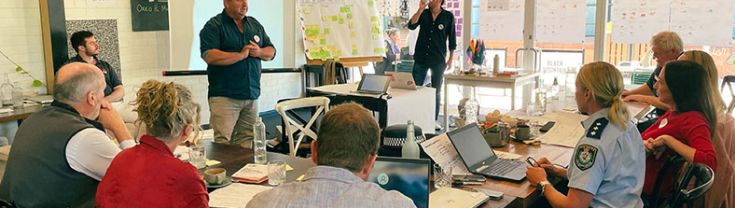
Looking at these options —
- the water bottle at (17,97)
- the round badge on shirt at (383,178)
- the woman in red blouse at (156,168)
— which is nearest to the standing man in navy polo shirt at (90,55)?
the water bottle at (17,97)

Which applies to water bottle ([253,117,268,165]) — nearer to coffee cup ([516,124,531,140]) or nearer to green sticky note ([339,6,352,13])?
coffee cup ([516,124,531,140])

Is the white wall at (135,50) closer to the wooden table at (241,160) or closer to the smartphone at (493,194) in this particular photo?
the wooden table at (241,160)

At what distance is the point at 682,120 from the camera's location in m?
2.51

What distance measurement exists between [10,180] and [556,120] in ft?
8.60

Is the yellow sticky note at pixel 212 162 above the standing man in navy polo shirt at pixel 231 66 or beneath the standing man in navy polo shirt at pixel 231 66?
beneath

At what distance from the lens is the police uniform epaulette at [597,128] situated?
2102 mm

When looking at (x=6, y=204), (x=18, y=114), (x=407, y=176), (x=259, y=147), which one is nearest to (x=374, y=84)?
(x=259, y=147)

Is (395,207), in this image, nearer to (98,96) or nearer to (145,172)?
(145,172)

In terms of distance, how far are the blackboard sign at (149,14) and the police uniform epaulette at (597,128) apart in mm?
4193

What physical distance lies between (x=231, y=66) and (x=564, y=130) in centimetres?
205

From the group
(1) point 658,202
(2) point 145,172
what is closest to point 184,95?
(2) point 145,172

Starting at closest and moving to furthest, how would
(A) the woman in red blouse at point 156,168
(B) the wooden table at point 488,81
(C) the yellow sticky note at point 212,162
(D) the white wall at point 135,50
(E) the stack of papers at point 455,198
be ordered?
(A) the woman in red blouse at point 156,168 < (E) the stack of papers at point 455,198 < (C) the yellow sticky note at point 212,162 < (D) the white wall at point 135,50 < (B) the wooden table at point 488,81

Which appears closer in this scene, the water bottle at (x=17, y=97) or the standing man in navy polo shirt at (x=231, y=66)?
the standing man in navy polo shirt at (x=231, y=66)

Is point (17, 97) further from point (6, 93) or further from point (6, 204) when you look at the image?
point (6, 204)
